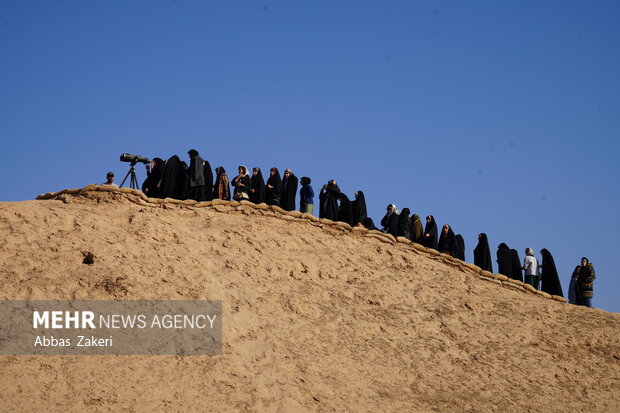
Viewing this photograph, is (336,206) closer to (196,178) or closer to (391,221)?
(391,221)

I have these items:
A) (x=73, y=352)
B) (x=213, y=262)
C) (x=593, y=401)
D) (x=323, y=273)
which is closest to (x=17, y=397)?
(x=73, y=352)

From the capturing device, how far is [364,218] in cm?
1825

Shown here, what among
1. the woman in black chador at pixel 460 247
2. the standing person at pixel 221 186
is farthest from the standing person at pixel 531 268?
the standing person at pixel 221 186

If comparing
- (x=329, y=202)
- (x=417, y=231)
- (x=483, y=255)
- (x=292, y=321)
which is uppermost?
(x=329, y=202)

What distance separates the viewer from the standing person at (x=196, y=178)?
53.3 feet

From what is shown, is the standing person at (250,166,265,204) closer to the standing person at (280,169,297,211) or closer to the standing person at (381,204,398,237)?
the standing person at (280,169,297,211)

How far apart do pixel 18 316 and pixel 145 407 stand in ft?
8.39

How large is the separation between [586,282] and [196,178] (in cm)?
905

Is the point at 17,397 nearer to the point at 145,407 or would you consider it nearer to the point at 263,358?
the point at 145,407

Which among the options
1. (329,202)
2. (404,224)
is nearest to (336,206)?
(329,202)

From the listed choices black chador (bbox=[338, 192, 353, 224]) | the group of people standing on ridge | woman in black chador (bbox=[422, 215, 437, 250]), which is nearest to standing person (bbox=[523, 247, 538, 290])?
the group of people standing on ridge

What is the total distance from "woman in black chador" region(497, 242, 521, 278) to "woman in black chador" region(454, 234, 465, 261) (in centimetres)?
93

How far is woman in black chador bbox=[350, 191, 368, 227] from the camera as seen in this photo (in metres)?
18.0

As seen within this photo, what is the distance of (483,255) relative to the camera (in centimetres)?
1867
